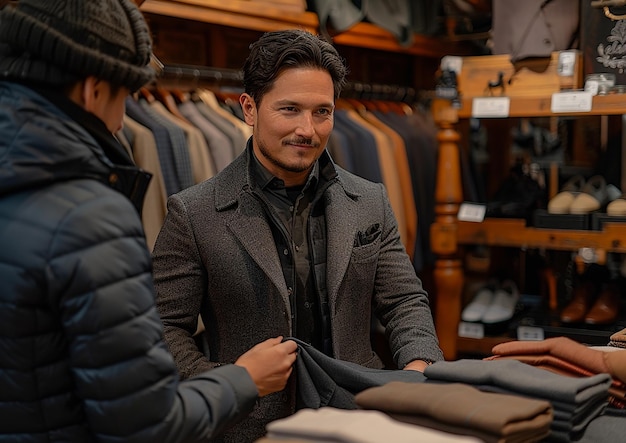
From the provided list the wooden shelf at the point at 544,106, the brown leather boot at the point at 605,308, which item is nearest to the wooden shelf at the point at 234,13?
the wooden shelf at the point at 544,106

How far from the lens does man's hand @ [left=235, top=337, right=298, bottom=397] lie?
147 centimetres

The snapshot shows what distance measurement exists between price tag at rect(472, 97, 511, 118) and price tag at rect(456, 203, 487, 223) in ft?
1.37

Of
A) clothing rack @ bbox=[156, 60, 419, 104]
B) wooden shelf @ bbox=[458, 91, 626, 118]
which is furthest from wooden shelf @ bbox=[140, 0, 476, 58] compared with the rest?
wooden shelf @ bbox=[458, 91, 626, 118]

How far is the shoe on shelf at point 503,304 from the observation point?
3545 millimetres

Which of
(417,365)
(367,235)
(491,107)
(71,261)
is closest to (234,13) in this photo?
(491,107)

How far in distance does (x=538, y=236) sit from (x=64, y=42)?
249cm

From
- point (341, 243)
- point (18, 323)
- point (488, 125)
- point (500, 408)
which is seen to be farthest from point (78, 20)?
point (488, 125)

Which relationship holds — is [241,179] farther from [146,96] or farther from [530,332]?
[530,332]

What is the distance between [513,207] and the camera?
350 centimetres

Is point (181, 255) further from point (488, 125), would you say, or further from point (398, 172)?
point (488, 125)

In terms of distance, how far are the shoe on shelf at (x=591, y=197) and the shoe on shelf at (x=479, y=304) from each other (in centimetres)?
64

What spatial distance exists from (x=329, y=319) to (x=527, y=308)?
192 centimetres

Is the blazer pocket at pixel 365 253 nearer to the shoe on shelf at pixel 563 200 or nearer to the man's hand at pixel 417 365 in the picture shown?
the man's hand at pixel 417 365

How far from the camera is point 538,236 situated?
3.28m
